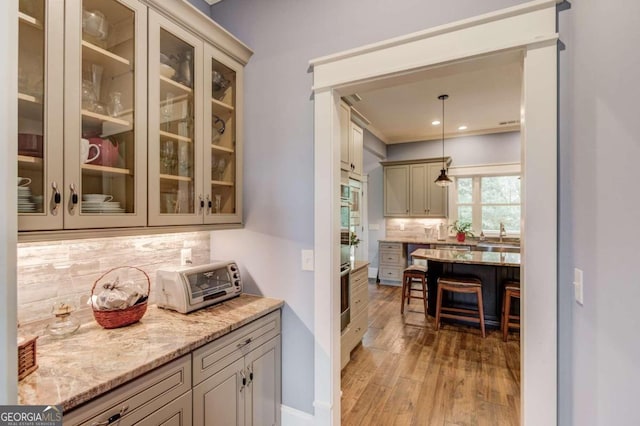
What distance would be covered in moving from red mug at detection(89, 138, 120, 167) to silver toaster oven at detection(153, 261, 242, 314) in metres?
0.67

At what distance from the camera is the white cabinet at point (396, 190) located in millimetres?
6141

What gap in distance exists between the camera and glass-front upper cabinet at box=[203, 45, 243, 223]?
187cm

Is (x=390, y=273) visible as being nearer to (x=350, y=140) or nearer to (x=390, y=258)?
(x=390, y=258)

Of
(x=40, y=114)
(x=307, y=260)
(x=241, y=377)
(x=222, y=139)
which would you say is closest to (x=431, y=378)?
(x=307, y=260)

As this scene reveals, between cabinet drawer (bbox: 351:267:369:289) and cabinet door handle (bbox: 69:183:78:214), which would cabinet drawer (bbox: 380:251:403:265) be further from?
cabinet door handle (bbox: 69:183:78:214)

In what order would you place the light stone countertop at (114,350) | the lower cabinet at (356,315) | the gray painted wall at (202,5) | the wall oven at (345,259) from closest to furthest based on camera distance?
the light stone countertop at (114,350) < the gray painted wall at (202,5) < the wall oven at (345,259) < the lower cabinet at (356,315)

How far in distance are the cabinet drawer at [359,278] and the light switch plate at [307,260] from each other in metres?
1.17

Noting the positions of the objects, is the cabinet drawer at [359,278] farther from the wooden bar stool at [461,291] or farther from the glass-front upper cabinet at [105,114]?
the glass-front upper cabinet at [105,114]

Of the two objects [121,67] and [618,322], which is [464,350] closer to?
[618,322]

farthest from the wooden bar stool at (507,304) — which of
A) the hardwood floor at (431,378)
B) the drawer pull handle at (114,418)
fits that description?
the drawer pull handle at (114,418)

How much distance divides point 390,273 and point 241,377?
4.90 metres

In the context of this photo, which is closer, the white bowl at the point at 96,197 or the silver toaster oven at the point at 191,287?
the white bowl at the point at 96,197

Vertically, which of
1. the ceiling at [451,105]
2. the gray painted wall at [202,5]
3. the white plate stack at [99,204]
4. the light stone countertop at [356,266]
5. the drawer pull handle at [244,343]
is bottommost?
the drawer pull handle at [244,343]

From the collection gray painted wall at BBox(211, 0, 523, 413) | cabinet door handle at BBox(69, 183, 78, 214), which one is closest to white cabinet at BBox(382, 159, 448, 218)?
gray painted wall at BBox(211, 0, 523, 413)
